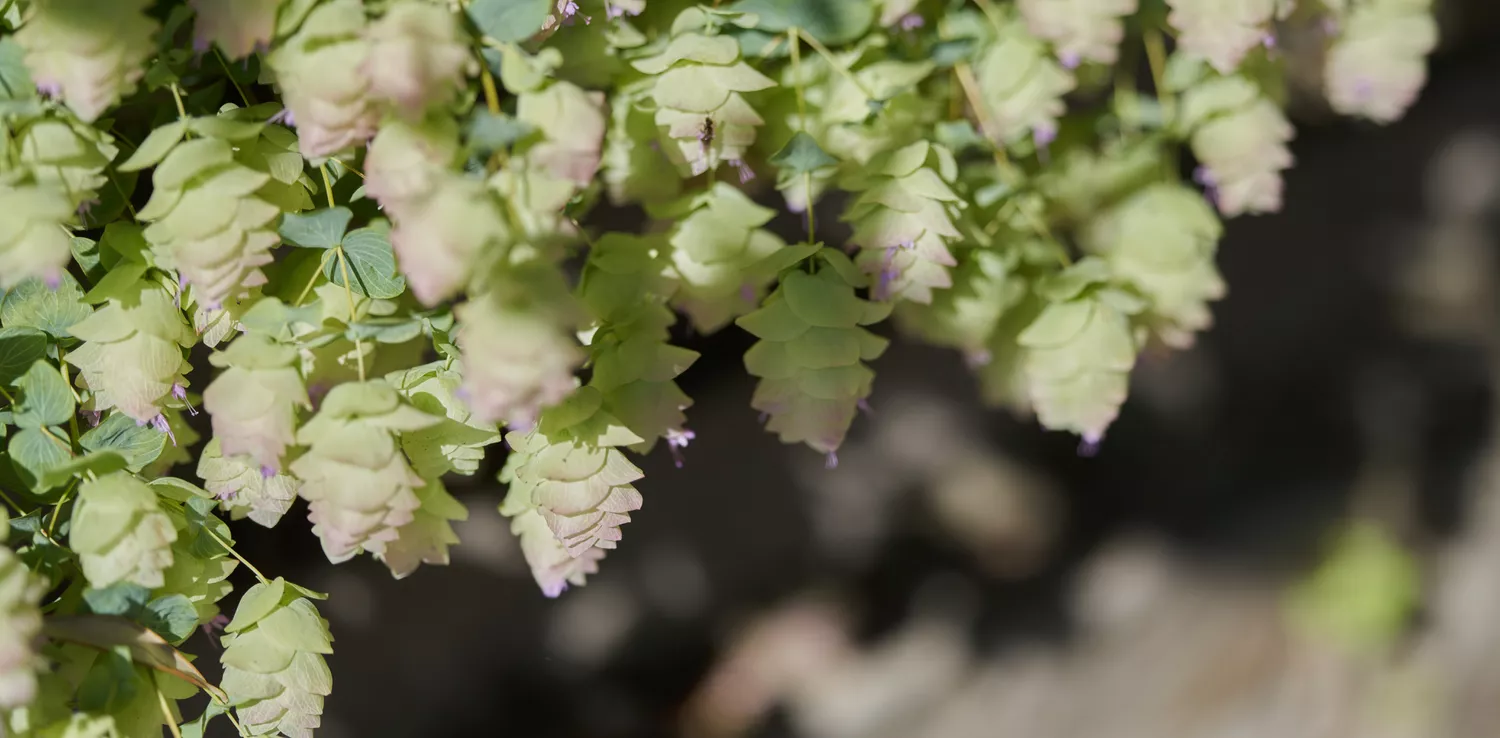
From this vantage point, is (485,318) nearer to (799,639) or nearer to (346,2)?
(346,2)

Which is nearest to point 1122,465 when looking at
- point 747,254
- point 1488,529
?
point 1488,529

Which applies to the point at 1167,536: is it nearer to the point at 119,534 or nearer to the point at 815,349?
the point at 815,349

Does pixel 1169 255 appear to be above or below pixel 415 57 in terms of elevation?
below

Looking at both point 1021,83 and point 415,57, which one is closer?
point 415,57

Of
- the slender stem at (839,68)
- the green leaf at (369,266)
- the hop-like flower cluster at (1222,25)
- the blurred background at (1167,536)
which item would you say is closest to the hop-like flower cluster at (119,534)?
the green leaf at (369,266)

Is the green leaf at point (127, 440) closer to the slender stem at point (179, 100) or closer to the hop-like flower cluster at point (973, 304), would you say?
the slender stem at point (179, 100)

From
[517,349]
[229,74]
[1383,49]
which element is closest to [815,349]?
[517,349]
